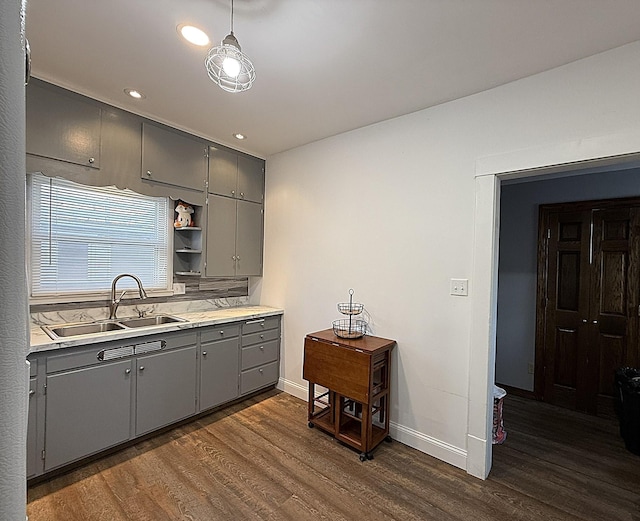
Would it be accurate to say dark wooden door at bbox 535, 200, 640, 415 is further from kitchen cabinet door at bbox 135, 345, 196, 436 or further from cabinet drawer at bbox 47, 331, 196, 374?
cabinet drawer at bbox 47, 331, 196, 374

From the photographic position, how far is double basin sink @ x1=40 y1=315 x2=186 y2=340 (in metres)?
2.48

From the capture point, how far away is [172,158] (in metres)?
3.08

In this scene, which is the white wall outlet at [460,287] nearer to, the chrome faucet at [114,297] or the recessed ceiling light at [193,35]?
the recessed ceiling light at [193,35]

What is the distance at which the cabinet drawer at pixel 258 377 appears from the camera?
11.1 feet

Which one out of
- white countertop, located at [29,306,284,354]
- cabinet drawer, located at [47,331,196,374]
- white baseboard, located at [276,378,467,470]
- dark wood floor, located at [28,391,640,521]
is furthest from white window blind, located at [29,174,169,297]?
white baseboard, located at [276,378,467,470]

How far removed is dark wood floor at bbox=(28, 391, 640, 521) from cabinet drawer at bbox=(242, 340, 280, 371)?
2.10ft

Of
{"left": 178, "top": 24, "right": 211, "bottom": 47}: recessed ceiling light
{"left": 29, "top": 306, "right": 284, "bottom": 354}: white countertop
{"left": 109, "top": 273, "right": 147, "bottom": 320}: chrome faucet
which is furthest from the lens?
{"left": 109, "top": 273, "right": 147, "bottom": 320}: chrome faucet

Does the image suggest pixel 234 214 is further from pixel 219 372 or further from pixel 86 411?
pixel 86 411

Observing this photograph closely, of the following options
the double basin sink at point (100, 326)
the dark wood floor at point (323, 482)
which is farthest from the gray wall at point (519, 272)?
the double basin sink at point (100, 326)

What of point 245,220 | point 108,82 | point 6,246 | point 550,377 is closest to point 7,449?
point 6,246

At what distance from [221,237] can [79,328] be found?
4.81 feet

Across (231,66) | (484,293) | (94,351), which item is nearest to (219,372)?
(94,351)

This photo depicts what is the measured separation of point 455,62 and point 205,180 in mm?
2415

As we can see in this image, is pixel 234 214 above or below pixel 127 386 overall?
above
